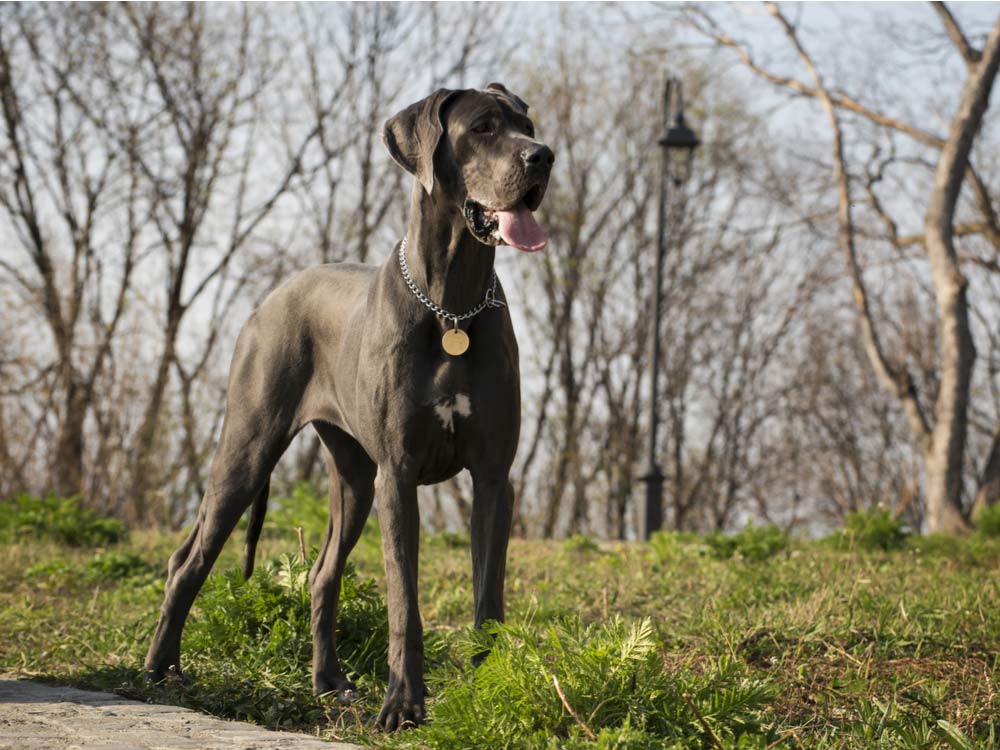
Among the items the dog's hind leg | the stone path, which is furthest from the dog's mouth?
the stone path

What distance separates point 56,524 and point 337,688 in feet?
19.7

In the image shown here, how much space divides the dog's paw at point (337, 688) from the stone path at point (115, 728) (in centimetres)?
46

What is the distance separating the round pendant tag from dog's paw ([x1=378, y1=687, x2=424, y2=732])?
112 centimetres

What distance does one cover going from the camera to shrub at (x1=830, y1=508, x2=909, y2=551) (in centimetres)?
866

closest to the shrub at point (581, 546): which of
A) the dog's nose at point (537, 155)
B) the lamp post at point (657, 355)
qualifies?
the lamp post at point (657, 355)

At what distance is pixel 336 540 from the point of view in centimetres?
441

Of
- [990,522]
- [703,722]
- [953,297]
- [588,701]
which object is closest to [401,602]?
[588,701]

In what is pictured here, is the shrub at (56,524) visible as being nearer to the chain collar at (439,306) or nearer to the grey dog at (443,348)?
the grey dog at (443,348)

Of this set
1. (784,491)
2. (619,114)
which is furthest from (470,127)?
(784,491)

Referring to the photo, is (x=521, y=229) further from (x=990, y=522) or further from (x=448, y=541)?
(x=990, y=522)

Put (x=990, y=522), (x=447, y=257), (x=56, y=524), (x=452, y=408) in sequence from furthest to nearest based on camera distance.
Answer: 1. (x=990, y=522)
2. (x=56, y=524)
3. (x=447, y=257)
4. (x=452, y=408)

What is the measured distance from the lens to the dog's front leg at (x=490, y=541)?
3.70 meters

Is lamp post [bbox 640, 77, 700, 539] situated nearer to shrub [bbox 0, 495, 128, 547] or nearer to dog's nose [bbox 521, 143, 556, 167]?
shrub [bbox 0, 495, 128, 547]

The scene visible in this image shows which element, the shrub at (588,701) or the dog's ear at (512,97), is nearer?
the shrub at (588,701)
